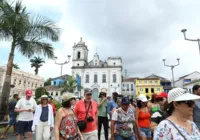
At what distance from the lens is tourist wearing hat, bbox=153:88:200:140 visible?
164 cm

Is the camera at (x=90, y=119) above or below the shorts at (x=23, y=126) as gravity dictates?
above

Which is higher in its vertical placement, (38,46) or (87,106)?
(38,46)

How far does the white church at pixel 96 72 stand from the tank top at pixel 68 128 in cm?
5368

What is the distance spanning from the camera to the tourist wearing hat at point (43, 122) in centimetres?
463

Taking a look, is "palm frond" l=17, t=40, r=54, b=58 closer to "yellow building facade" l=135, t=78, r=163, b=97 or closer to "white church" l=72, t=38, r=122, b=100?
"white church" l=72, t=38, r=122, b=100

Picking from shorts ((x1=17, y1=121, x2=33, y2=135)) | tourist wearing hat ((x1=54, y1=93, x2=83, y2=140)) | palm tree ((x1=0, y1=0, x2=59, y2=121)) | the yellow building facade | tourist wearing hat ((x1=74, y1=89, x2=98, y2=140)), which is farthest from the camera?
the yellow building facade

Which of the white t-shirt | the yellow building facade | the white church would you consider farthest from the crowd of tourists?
the yellow building facade

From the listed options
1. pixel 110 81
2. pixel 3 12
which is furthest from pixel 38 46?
pixel 110 81

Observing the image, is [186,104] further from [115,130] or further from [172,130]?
[115,130]

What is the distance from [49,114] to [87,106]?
4.88 feet

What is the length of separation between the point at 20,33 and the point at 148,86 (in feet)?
178

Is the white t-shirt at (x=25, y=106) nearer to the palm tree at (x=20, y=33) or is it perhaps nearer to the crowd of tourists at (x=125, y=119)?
the crowd of tourists at (x=125, y=119)

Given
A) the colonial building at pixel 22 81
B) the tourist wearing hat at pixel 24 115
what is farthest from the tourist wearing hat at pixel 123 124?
the colonial building at pixel 22 81

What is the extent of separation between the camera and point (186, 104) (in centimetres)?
176
